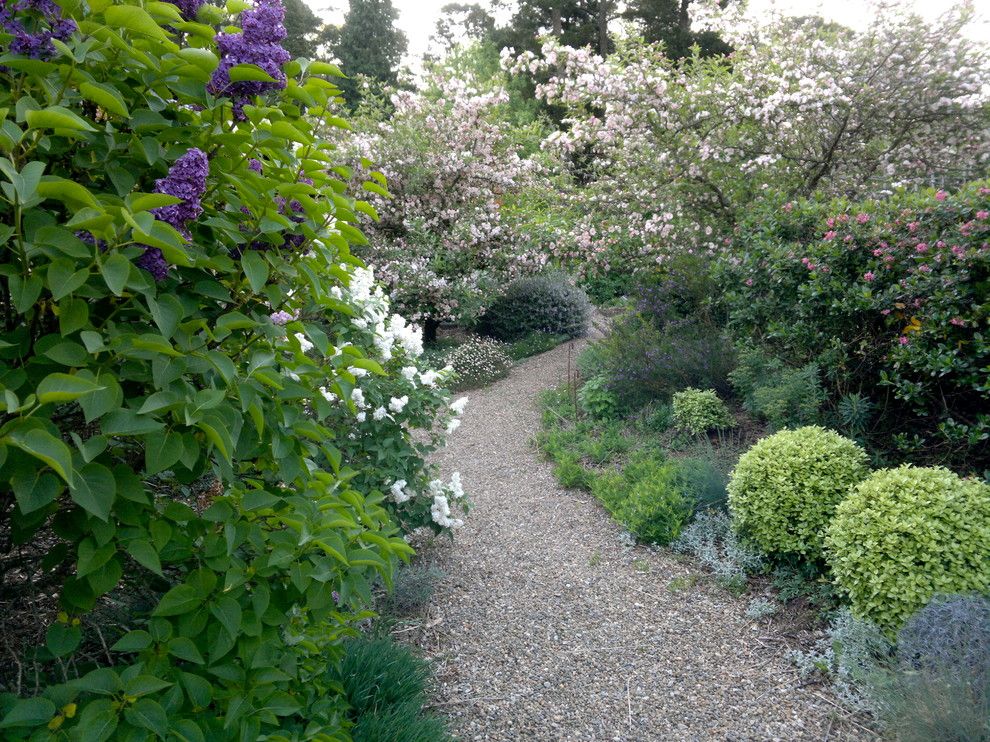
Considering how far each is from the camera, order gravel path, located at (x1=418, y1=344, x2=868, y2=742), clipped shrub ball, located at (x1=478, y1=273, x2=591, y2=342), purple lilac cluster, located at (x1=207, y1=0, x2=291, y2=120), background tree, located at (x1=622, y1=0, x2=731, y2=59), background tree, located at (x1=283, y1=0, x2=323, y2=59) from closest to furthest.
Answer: purple lilac cluster, located at (x1=207, y1=0, x2=291, y2=120) → gravel path, located at (x1=418, y1=344, x2=868, y2=742) → clipped shrub ball, located at (x1=478, y1=273, x2=591, y2=342) → background tree, located at (x1=622, y1=0, x2=731, y2=59) → background tree, located at (x1=283, y1=0, x2=323, y2=59)

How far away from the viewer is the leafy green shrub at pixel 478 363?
916 centimetres

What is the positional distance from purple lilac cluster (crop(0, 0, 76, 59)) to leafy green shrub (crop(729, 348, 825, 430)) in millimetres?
4721

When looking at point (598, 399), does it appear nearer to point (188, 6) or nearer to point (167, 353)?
point (188, 6)

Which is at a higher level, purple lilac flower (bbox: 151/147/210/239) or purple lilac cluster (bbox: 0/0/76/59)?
purple lilac cluster (bbox: 0/0/76/59)

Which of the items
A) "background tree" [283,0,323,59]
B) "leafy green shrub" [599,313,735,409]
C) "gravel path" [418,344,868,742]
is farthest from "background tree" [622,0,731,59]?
"gravel path" [418,344,868,742]

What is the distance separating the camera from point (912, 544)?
117 inches

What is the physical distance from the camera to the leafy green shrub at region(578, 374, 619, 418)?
22.5 ft

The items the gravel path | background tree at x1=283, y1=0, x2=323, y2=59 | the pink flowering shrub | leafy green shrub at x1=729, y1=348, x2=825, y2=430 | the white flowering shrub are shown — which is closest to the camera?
the gravel path

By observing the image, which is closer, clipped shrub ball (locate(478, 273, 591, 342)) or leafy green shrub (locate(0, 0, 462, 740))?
leafy green shrub (locate(0, 0, 462, 740))

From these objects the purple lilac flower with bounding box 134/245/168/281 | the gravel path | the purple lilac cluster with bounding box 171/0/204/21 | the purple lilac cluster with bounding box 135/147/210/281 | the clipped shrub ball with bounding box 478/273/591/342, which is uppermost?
the purple lilac cluster with bounding box 171/0/204/21

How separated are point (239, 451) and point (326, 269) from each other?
1.68ft

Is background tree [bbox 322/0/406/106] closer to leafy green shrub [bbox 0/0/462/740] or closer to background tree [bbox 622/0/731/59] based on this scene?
background tree [bbox 622/0/731/59]

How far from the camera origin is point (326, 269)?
1.62 m

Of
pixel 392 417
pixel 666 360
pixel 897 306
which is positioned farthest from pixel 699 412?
pixel 392 417
